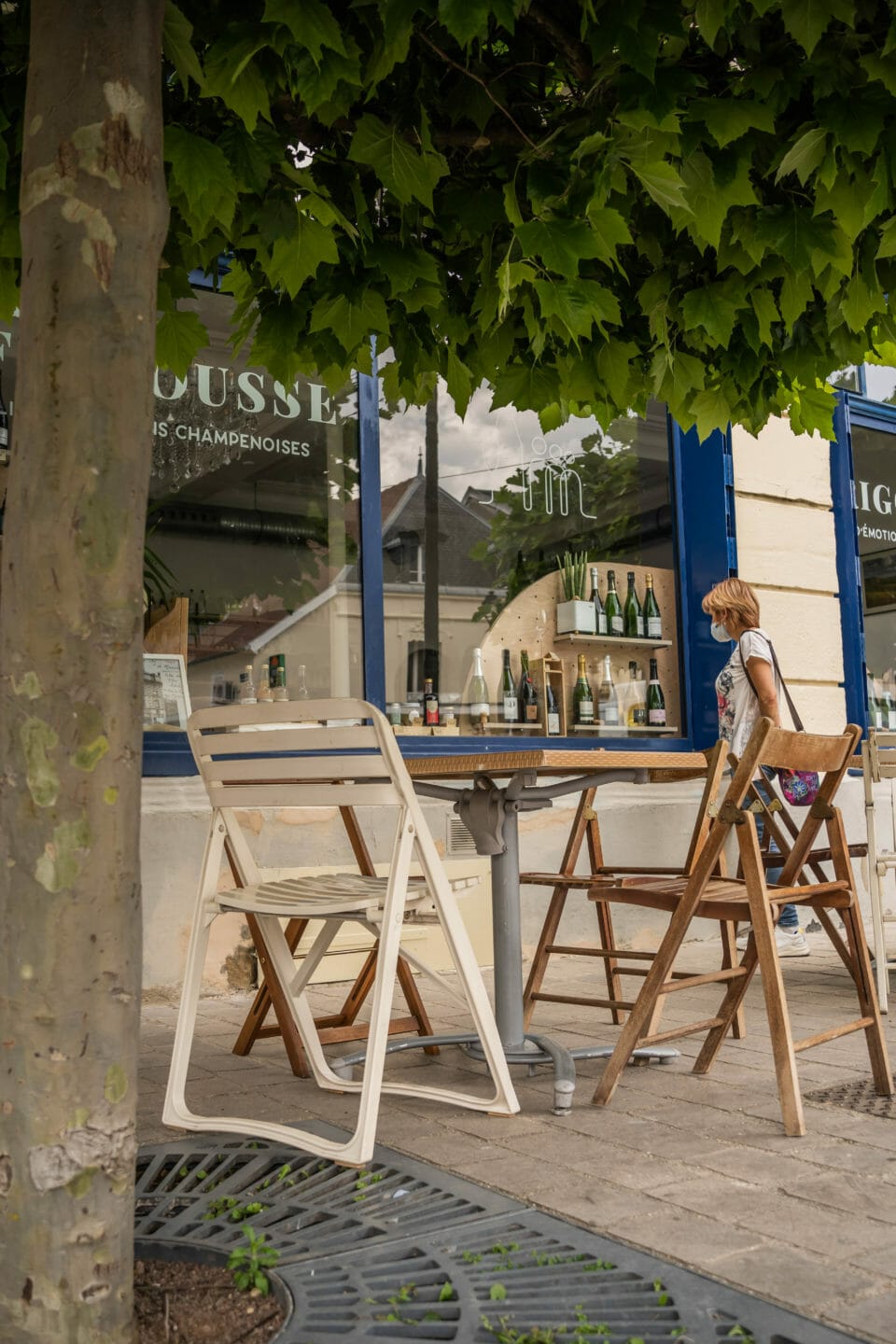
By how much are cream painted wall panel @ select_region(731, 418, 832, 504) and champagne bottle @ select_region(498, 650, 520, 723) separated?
1717mm


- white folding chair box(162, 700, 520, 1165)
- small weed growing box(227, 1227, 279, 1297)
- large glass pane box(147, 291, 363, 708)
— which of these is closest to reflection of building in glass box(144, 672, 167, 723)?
large glass pane box(147, 291, 363, 708)

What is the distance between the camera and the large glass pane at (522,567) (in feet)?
20.2

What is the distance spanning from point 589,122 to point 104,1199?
83.3 inches

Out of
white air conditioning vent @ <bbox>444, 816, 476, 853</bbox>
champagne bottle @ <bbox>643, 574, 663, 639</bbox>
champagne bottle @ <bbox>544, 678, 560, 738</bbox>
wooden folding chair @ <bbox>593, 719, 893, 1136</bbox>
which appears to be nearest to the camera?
wooden folding chair @ <bbox>593, 719, 893, 1136</bbox>

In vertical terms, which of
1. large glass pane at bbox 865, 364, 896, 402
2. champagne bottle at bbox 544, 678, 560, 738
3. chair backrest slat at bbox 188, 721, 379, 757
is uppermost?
large glass pane at bbox 865, 364, 896, 402

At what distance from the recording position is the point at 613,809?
6203mm

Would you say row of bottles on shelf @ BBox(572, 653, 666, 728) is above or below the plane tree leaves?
below

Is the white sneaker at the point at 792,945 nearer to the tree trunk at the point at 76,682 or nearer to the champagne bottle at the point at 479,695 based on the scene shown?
the champagne bottle at the point at 479,695

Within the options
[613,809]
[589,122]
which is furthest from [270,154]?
[613,809]

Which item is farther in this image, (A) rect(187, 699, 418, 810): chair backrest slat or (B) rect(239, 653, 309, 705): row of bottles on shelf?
(B) rect(239, 653, 309, 705): row of bottles on shelf

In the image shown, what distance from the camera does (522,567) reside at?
21.7 feet

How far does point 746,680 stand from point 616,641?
1.09 m

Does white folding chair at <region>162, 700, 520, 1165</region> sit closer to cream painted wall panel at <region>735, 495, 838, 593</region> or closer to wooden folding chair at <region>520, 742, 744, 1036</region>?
wooden folding chair at <region>520, 742, 744, 1036</region>

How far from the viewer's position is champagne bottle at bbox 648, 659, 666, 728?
676cm
